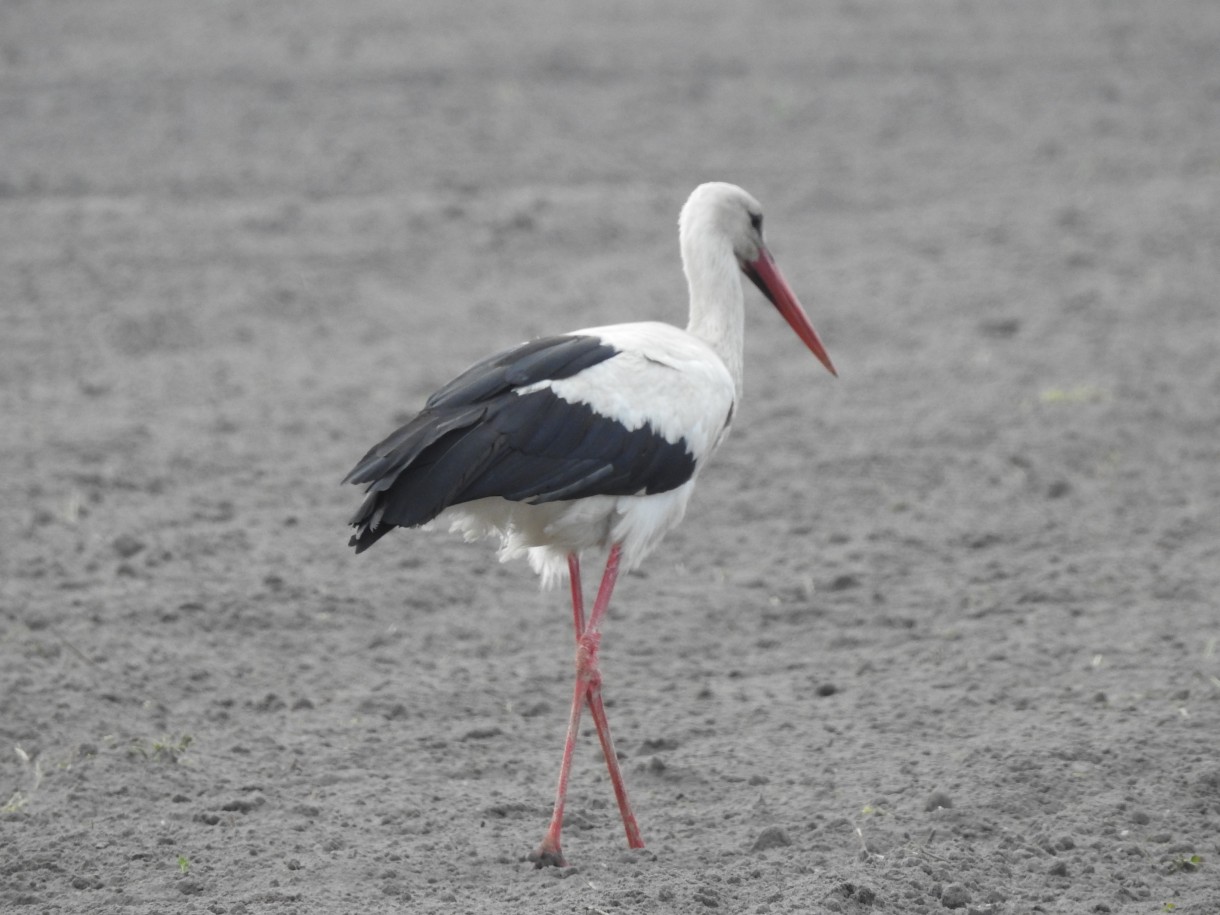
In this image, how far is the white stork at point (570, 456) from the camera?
5297mm

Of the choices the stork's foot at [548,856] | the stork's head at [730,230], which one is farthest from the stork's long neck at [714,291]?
the stork's foot at [548,856]

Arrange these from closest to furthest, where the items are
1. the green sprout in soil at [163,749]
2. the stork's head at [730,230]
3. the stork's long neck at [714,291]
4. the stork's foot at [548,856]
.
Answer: the stork's foot at [548,856], the green sprout in soil at [163,749], the stork's long neck at [714,291], the stork's head at [730,230]

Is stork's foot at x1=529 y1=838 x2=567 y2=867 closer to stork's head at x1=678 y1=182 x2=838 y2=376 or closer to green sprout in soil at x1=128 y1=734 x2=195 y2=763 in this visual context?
green sprout in soil at x1=128 y1=734 x2=195 y2=763

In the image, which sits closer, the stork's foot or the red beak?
the stork's foot

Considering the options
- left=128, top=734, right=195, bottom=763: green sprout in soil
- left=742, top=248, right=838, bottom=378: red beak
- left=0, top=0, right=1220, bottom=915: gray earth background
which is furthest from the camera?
left=742, top=248, right=838, bottom=378: red beak

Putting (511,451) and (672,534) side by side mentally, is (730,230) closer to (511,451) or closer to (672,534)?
(511,451)

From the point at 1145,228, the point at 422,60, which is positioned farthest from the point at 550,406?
the point at 422,60

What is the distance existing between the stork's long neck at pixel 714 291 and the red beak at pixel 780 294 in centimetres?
25

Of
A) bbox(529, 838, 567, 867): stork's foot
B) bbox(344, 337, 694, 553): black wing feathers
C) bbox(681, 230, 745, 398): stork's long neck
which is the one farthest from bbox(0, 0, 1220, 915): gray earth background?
bbox(681, 230, 745, 398): stork's long neck

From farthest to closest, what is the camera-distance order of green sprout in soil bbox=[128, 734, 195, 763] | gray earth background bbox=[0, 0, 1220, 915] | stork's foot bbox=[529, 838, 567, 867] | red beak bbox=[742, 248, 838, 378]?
1. red beak bbox=[742, 248, 838, 378]
2. green sprout in soil bbox=[128, 734, 195, 763]
3. gray earth background bbox=[0, 0, 1220, 915]
4. stork's foot bbox=[529, 838, 567, 867]

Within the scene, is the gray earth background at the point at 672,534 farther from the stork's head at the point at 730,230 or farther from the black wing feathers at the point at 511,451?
the stork's head at the point at 730,230

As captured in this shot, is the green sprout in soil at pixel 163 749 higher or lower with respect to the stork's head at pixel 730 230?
lower

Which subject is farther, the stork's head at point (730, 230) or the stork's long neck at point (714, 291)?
the stork's head at point (730, 230)

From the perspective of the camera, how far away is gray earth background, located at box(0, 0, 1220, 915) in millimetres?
5383
